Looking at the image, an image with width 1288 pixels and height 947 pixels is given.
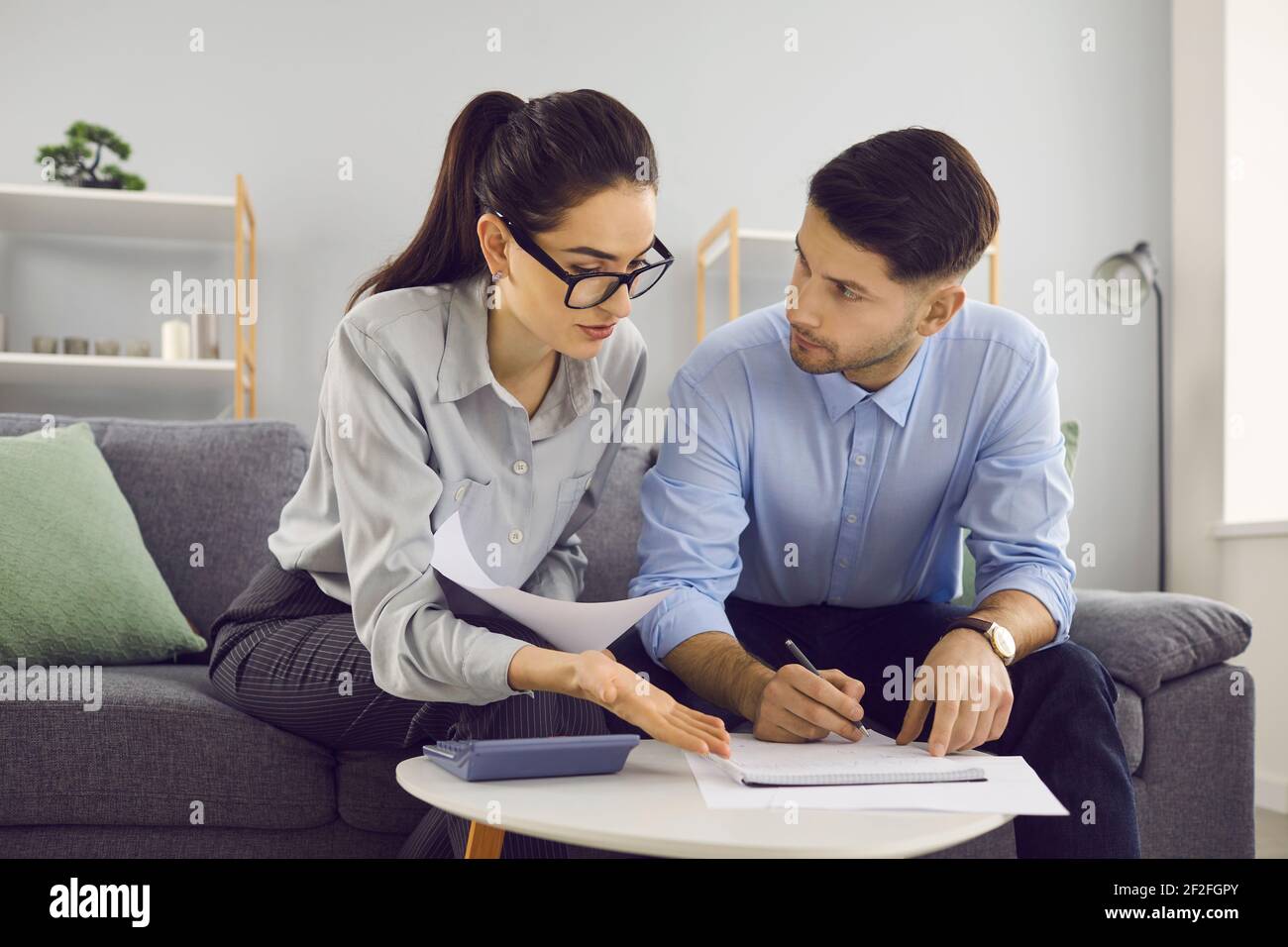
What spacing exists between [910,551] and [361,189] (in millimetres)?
2145

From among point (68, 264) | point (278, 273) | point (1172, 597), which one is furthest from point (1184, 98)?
point (68, 264)

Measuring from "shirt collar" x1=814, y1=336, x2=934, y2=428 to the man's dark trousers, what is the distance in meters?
0.28

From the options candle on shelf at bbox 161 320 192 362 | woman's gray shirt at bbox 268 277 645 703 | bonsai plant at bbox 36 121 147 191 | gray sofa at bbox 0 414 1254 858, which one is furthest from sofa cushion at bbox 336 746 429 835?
bonsai plant at bbox 36 121 147 191

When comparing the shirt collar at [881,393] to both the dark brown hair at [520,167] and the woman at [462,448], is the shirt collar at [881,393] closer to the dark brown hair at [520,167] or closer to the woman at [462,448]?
the woman at [462,448]

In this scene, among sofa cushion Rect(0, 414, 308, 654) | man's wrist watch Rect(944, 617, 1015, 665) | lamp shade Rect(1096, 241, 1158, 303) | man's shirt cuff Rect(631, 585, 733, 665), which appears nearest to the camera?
man's wrist watch Rect(944, 617, 1015, 665)

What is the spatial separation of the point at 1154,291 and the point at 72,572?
296 centimetres

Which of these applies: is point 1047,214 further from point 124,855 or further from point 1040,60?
point 124,855

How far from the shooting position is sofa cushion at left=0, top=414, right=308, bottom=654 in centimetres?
187

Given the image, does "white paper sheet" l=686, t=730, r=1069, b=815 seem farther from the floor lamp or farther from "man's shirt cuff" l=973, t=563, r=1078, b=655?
the floor lamp

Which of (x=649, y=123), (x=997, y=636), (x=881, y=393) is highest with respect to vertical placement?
(x=649, y=123)

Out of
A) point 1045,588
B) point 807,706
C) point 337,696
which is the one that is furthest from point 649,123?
point 807,706

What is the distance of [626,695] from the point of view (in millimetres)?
936

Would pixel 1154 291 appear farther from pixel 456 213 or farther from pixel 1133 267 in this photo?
pixel 456 213
